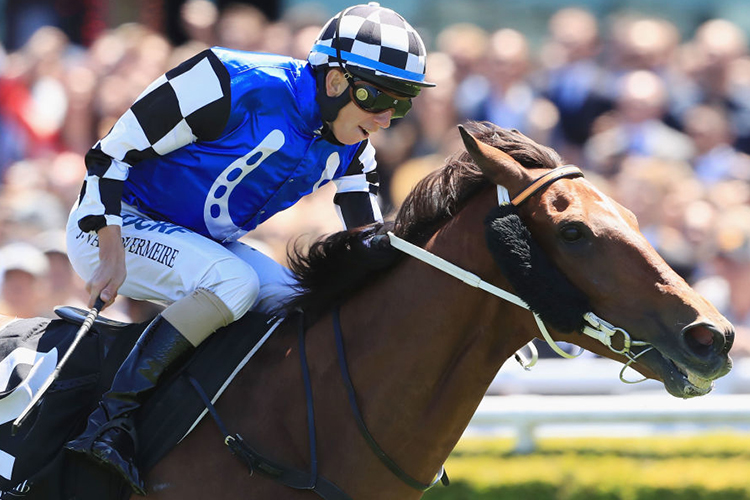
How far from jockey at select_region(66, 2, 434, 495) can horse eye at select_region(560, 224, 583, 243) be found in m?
0.75

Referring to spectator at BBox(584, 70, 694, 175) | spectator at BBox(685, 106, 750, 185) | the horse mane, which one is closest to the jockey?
the horse mane

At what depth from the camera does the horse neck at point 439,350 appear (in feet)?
10.4

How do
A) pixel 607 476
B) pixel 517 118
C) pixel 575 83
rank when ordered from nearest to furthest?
pixel 607 476
pixel 517 118
pixel 575 83

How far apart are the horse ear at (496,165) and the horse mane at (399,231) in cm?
8

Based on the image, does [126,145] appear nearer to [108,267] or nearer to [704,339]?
[108,267]

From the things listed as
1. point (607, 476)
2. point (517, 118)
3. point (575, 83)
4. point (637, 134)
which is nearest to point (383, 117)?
point (607, 476)

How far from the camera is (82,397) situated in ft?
10.9

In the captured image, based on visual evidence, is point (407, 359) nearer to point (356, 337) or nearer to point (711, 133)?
point (356, 337)

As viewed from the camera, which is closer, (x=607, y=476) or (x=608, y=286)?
(x=608, y=286)

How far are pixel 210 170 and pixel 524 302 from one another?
116cm

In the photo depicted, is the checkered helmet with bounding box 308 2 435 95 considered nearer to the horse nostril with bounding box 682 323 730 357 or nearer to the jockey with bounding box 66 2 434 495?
the jockey with bounding box 66 2 434 495

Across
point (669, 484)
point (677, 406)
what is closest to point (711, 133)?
point (677, 406)

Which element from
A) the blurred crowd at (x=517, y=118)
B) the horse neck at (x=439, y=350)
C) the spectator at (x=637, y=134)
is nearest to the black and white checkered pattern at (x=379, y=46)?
the horse neck at (x=439, y=350)

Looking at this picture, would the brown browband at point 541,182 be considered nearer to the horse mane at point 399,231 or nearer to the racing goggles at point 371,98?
the horse mane at point 399,231
